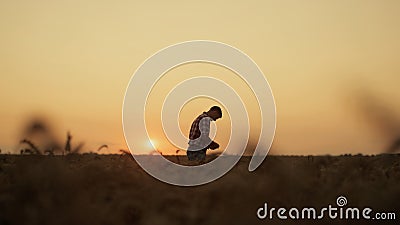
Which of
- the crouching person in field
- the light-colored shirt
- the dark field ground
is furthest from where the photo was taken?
the light-colored shirt

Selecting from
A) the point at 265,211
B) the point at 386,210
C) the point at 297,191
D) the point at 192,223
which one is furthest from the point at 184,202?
the point at 386,210

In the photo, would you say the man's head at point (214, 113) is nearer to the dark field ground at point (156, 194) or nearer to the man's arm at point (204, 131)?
the man's arm at point (204, 131)

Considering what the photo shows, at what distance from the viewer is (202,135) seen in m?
10.4

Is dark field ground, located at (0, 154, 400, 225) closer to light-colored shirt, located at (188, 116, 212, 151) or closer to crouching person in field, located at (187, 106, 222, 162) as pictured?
crouching person in field, located at (187, 106, 222, 162)

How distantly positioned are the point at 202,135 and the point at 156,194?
25.9 ft

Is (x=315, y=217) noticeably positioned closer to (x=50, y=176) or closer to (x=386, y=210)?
(x=386, y=210)

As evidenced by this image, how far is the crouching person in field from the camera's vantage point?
9.34 m

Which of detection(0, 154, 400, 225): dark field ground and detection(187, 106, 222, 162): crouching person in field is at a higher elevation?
detection(187, 106, 222, 162): crouching person in field

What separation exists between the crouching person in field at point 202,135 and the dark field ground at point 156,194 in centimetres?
586

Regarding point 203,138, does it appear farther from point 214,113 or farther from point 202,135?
point 214,113

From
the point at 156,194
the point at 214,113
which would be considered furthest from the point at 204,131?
the point at 156,194

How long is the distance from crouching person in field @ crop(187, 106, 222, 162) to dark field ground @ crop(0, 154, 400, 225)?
5.86 meters

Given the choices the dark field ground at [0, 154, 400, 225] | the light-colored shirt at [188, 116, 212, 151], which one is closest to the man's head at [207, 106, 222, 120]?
the light-colored shirt at [188, 116, 212, 151]

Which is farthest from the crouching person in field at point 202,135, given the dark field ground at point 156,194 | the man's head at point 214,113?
the dark field ground at point 156,194
